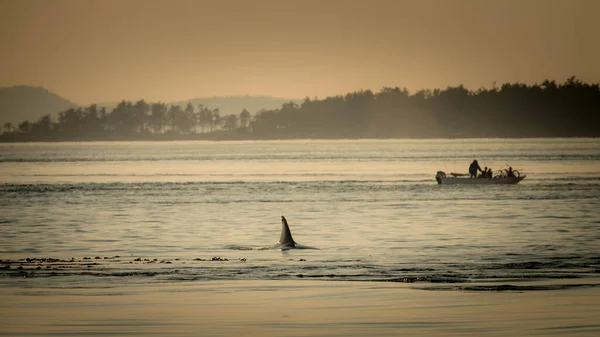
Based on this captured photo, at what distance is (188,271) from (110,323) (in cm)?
818

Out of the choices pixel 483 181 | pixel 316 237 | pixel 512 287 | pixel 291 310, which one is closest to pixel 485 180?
pixel 483 181

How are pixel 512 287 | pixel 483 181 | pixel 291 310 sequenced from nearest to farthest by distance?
pixel 291 310 < pixel 512 287 < pixel 483 181

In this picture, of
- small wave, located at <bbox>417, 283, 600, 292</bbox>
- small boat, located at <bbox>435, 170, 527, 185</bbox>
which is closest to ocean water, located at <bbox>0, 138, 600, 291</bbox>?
small wave, located at <bbox>417, 283, 600, 292</bbox>

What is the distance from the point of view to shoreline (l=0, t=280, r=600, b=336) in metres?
19.9

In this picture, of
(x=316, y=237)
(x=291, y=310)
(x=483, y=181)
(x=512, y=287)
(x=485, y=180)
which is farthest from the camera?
(x=483, y=181)

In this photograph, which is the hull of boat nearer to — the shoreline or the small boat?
the small boat

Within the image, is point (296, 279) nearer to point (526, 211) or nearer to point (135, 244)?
point (135, 244)

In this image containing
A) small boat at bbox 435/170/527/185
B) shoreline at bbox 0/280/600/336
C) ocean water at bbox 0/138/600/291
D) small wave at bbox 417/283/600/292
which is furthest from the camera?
small boat at bbox 435/170/527/185

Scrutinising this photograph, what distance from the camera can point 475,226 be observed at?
4525 centimetres

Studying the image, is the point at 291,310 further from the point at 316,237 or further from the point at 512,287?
the point at 316,237

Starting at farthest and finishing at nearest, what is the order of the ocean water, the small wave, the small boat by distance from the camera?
the small boat → the ocean water → the small wave

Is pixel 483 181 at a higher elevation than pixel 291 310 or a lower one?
lower

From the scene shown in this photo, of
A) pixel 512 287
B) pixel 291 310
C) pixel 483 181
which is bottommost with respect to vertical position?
pixel 483 181

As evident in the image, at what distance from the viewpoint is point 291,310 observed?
2206 cm
